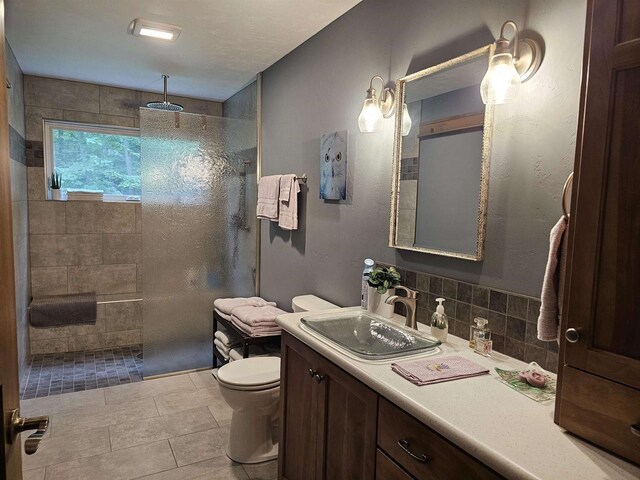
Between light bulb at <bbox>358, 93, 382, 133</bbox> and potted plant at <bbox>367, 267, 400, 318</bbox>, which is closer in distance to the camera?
potted plant at <bbox>367, 267, 400, 318</bbox>

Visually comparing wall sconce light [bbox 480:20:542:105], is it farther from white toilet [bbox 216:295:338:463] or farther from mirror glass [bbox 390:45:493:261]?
white toilet [bbox 216:295:338:463]

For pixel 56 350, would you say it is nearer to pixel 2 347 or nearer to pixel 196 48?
pixel 196 48

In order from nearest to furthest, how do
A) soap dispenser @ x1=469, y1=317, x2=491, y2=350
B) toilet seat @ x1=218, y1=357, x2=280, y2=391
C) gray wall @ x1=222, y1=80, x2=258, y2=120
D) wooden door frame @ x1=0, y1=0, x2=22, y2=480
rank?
wooden door frame @ x1=0, y1=0, x2=22, y2=480 → soap dispenser @ x1=469, y1=317, x2=491, y2=350 → toilet seat @ x1=218, y1=357, x2=280, y2=391 → gray wall @ x1=222, y1=80, x2=258, y2=120

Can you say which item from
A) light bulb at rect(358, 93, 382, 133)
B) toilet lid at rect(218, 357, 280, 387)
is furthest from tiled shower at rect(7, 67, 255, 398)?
light bulb at rect(358, 93, 382, 133)

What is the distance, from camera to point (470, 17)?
1672mm

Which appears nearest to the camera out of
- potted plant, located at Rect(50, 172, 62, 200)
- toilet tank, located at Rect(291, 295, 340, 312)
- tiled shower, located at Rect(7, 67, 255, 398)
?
toilet tank, located at Rect(291, 295, 340, 312)

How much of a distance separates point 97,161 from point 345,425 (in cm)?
400

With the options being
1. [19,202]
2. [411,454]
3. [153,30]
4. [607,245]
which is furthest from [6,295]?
[19,202]

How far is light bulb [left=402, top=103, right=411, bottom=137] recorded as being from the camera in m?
1.98

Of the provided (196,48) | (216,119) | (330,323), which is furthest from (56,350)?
(330,323)

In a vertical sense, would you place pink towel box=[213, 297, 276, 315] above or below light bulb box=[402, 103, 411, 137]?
below

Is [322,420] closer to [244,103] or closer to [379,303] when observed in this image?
[379,303]

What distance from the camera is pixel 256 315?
9.80 ft

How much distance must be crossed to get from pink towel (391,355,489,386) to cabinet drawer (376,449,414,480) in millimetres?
245
